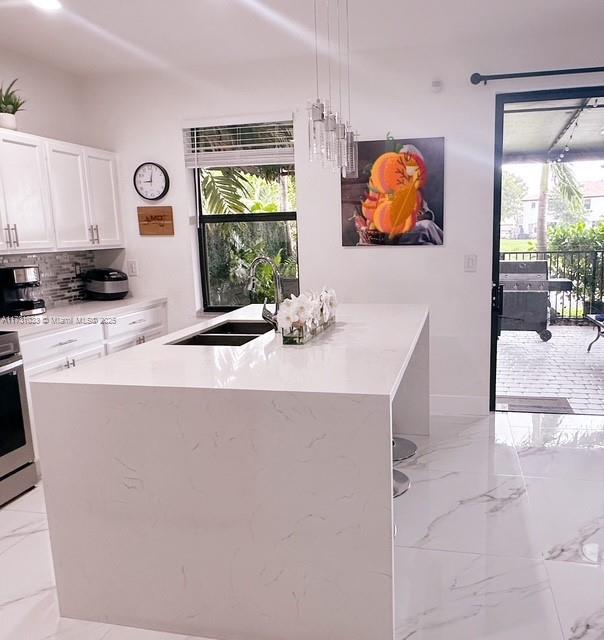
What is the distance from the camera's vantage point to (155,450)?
1840 millimetres

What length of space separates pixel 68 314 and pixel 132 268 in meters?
0.92

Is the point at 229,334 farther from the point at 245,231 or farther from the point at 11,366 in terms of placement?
the point at 245,231

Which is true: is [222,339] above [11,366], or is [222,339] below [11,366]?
above

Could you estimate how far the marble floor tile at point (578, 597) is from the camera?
6.11ft

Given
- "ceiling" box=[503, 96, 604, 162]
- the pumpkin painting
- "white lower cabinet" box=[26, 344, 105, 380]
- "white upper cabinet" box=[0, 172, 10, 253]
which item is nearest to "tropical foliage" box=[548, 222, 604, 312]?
"ceiling" box=[503, 96, 604, 162]

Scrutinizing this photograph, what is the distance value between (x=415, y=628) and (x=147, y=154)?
376 cm

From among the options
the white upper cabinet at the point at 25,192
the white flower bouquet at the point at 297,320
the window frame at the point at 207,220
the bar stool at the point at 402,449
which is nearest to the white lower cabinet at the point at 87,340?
the window frame at the point at 207,220

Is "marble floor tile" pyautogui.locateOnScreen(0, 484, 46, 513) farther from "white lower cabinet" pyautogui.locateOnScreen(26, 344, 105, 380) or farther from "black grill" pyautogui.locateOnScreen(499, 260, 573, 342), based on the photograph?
"black grill" pyautogui.locateOnScreen(499, 260, 573, 342)

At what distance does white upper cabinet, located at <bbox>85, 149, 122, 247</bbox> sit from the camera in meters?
4.08

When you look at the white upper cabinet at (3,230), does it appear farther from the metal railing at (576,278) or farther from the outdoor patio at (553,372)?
the metal railing at (576,278)

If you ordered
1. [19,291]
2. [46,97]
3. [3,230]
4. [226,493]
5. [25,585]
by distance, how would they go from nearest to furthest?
1. [226,493]
2. [25,585]
3. [3,230]
4. [19,291]
5. [46,97]

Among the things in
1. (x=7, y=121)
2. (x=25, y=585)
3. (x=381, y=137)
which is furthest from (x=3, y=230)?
(x=381, y=137)

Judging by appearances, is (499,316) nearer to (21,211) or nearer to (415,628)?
(415,628)

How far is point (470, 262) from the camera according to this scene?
154 inches
